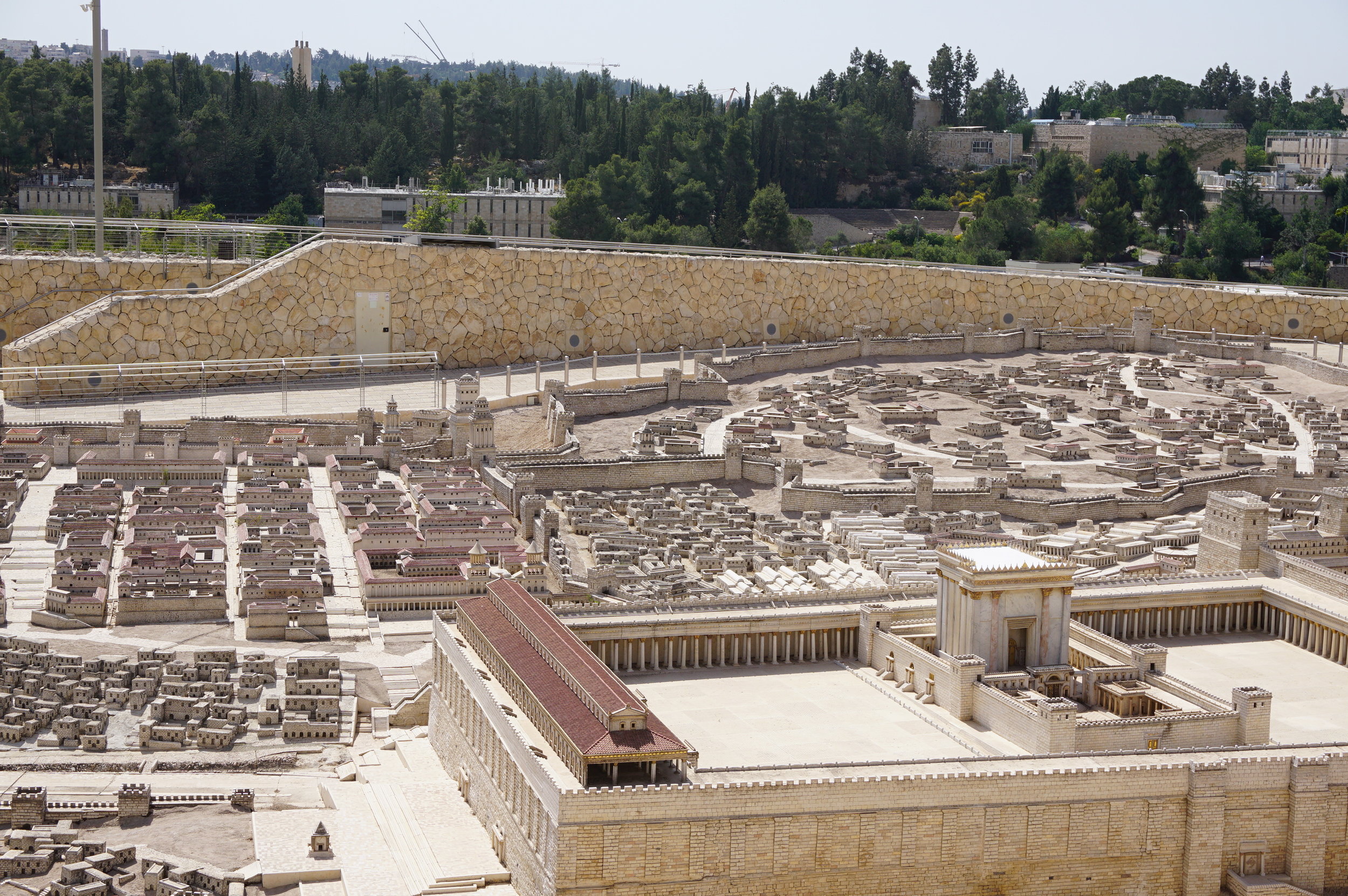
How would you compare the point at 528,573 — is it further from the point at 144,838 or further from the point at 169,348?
the point at 169,348

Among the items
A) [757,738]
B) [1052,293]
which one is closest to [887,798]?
[757,738]

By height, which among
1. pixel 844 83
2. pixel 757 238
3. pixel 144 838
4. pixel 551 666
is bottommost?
pixel 144 838

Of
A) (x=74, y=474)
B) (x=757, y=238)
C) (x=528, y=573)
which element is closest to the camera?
(x=528, y=573)

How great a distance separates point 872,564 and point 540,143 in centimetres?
9260

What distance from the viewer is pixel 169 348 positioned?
7194cm

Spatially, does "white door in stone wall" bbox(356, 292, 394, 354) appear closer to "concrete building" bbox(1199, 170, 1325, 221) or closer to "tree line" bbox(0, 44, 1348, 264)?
"tree line" bbox(0, 44, 1348, 264)

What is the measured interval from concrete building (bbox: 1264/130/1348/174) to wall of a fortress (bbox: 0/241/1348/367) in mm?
74371

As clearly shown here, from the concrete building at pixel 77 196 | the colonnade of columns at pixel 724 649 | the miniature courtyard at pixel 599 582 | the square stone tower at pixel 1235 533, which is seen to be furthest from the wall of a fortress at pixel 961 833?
the concrete building at pixel 77 196

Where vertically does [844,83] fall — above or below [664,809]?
above

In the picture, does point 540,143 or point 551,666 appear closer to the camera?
point 551,666

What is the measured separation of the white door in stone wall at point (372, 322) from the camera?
249 feet

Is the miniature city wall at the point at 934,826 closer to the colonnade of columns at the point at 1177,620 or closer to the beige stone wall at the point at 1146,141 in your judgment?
the colonnade of columns at the point at 1177,620

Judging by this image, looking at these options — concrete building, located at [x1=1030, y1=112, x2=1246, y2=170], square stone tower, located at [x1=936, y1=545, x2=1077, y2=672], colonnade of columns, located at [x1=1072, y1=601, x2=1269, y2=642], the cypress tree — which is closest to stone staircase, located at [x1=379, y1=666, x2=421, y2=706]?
square stone tower, located at [x1=936, y1=545, x2=1077, y2=672]

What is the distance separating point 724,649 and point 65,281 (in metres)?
40.4
